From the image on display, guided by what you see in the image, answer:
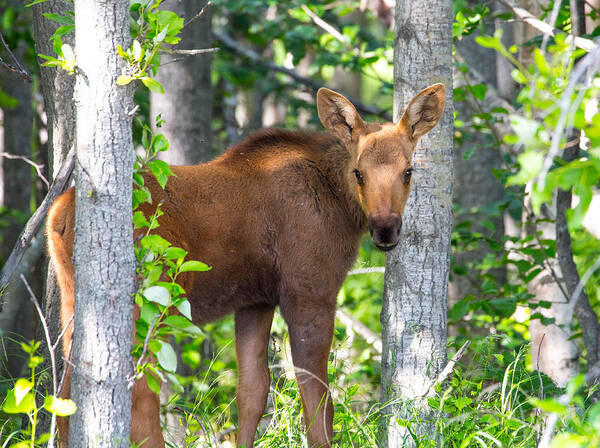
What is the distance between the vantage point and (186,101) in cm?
738

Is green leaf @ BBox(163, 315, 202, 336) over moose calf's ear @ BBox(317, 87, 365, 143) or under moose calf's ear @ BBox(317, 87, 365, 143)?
under

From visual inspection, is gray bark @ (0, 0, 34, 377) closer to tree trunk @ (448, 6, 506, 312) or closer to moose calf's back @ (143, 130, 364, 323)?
moose calf's back @ (143, 130, 364, 323)

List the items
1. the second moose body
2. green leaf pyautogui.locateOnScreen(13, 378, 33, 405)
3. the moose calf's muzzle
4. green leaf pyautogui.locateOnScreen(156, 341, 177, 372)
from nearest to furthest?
green leaf pyautogui.locateOnScreen(13, 378, 33, 405), green leaf pyautogui.locateOnScreen(156, 341, 177, 372), the moose calf's muzzle, the second moose body

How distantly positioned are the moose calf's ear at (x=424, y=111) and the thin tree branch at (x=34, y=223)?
213 centimetres

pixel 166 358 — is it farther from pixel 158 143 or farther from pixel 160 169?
pixel 158 143

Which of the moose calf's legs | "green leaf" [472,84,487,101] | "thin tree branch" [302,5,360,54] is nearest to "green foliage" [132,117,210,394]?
the moose calf's legs

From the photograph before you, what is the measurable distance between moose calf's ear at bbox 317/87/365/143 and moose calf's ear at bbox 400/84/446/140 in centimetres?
46

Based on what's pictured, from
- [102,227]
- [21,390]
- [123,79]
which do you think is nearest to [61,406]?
[21,390]

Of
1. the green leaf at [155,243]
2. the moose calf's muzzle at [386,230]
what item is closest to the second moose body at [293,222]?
the moose calf's muzzle at [386,230]

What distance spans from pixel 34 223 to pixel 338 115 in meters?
2.22

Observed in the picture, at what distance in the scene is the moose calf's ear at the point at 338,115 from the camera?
5.00 metres

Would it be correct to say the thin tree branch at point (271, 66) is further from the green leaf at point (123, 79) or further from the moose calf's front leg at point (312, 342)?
the green leaf at point (123, 79)

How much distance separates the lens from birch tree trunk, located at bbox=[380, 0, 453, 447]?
4367 millimetres

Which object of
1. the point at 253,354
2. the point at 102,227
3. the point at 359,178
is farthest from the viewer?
the point at 253,354
